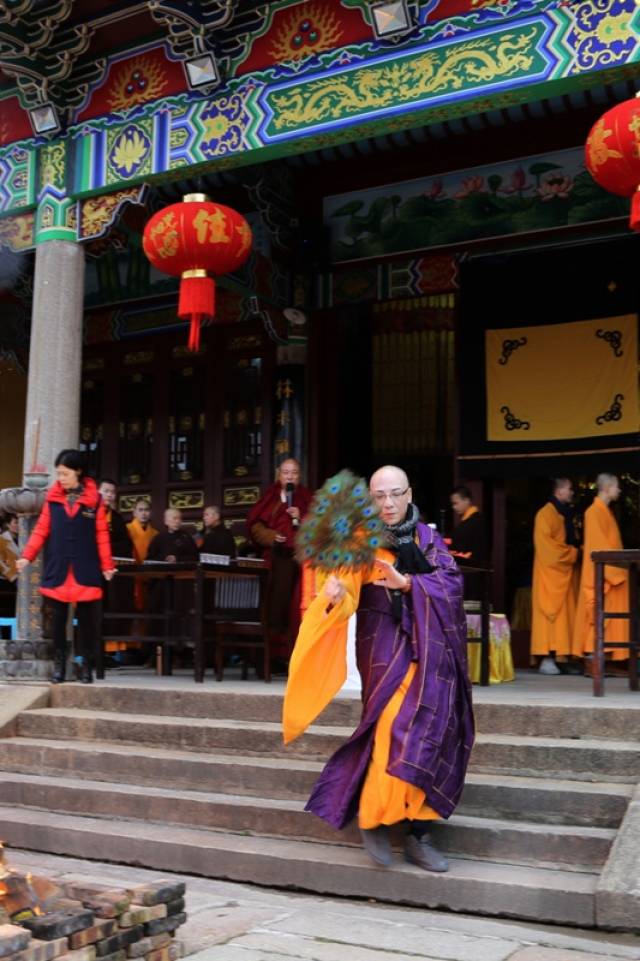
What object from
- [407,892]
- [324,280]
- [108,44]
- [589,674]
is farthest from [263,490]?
[407,892]

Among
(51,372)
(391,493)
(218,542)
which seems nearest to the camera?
(391,493)

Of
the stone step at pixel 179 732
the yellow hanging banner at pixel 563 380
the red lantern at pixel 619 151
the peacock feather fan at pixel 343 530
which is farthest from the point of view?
the yellow hanging banner at pixel 563 380

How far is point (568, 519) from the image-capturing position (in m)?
8.20

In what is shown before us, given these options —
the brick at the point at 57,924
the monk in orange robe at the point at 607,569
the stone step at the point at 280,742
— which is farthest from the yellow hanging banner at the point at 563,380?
the brick at the point at 57,924

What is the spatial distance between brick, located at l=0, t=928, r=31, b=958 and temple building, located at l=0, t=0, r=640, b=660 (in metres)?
4.62

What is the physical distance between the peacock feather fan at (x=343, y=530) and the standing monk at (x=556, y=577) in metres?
4.61

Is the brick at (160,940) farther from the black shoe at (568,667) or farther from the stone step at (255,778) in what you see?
the black shoe at (568,667)

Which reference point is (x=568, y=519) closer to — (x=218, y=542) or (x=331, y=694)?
(x=218, y=542)

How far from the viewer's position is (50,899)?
3.13 meters

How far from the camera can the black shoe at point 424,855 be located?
3.87m

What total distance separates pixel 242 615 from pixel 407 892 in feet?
11.8

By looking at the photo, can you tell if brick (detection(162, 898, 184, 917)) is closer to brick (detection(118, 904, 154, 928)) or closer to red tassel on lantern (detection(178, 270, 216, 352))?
brick (detection(118, 904, 154, 928))

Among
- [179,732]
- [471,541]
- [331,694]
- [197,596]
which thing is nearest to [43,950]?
[331,694]

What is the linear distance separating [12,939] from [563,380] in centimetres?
655
